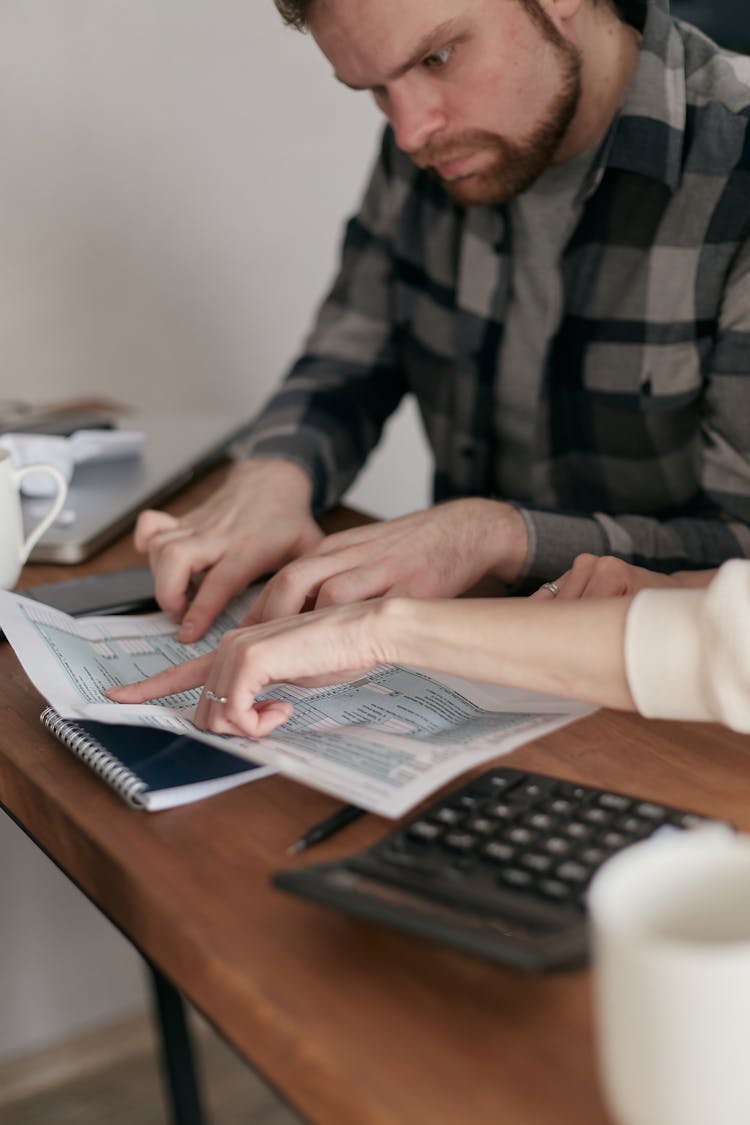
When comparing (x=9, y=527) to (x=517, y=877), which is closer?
(x=517, y=877)

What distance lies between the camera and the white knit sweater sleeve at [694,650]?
0.55m

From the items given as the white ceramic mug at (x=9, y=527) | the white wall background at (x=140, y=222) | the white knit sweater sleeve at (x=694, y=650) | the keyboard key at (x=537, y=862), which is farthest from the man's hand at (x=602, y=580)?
the white wall background at (x=140, y=222)

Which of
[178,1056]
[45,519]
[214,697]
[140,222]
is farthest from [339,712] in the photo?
→ [140,222]

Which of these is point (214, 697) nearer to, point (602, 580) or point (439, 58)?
A: point (602, 580)

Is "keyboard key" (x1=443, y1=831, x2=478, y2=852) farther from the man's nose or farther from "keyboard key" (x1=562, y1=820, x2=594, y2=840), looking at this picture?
the man's nose

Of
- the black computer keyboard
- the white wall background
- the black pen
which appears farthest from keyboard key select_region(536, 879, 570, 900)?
the white wall background

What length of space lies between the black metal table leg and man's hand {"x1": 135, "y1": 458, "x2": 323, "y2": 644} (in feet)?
1.59

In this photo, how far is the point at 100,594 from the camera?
958 millimetres

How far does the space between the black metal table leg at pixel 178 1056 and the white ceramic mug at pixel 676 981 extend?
933mm

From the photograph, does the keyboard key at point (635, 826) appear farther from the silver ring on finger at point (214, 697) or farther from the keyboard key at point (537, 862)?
the silver ring on finger at point (214, 697)

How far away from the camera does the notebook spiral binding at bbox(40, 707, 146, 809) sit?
63 cm

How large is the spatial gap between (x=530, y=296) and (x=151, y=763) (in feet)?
2.50

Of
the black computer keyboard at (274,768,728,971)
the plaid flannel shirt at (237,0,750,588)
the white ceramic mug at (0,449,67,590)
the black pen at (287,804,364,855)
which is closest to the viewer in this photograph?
the black computer keyboard at (274,768,728,971)

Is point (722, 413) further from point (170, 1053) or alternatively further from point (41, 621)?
point (170, 1053)
